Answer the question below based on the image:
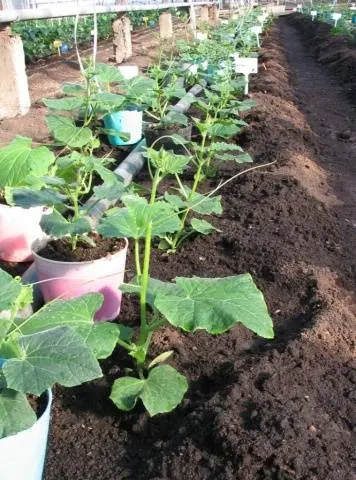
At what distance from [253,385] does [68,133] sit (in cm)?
162

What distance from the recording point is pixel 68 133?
2.80 m

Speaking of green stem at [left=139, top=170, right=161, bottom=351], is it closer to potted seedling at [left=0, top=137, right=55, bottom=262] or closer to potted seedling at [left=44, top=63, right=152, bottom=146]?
potted seedling at [left=0, top=137, right=55, bottom=262]

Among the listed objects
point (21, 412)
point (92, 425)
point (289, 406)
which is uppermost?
point (21, 412)

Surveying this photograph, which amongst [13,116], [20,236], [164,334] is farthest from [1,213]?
[13,116]

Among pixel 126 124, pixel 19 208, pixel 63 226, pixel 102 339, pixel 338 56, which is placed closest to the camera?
pixel 102 339

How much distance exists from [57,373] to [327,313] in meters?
1.47

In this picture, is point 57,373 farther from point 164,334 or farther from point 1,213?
point 1,213

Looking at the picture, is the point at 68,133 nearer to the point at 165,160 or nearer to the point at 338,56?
the point at 165,160

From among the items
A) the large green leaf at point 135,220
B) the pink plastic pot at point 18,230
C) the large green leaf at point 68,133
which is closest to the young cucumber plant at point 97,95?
the large green leaf at point 68,133

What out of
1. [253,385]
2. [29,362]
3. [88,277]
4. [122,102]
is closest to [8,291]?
[29,362]

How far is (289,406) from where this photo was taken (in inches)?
70.7

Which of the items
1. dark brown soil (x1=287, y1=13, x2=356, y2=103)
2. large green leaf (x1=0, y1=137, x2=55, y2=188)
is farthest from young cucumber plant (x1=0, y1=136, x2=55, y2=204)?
dark brown soil (x1=287, y1=13, x2=356, y2=103)

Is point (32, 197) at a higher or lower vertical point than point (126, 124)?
higher

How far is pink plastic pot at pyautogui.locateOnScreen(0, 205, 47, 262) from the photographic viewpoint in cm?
276
